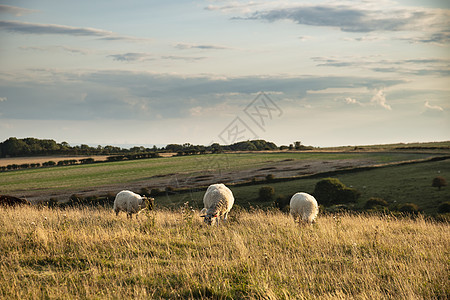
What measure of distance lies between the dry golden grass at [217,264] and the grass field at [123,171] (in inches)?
2954

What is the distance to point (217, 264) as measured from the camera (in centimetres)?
816

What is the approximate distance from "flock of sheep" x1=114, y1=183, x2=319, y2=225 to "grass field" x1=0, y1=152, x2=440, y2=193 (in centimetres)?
6613

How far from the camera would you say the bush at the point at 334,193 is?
49.6m

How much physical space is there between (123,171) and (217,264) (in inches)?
3832

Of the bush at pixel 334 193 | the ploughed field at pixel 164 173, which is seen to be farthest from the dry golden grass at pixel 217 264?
the ploughed field at pixel 164 173

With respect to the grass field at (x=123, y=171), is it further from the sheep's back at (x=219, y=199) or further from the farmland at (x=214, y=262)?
the farmland at (x=214, y=262)

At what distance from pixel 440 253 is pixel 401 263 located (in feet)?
5.61

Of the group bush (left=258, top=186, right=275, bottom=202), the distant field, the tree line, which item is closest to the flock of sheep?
bush (left=258, top=186, right=275, bottom=202)

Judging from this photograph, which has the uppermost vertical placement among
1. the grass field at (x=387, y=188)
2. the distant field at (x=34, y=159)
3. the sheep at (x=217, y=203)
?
the distant field at (x=34, y=159)

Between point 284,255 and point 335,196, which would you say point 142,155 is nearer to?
point 335,196

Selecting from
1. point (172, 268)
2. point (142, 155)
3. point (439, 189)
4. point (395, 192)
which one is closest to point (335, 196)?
point (395, 192)

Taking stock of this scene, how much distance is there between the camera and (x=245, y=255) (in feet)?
28.8

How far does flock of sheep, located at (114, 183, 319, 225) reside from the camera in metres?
15.3

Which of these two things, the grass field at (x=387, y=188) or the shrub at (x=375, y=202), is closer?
the shrub at (x=375, y=202)
